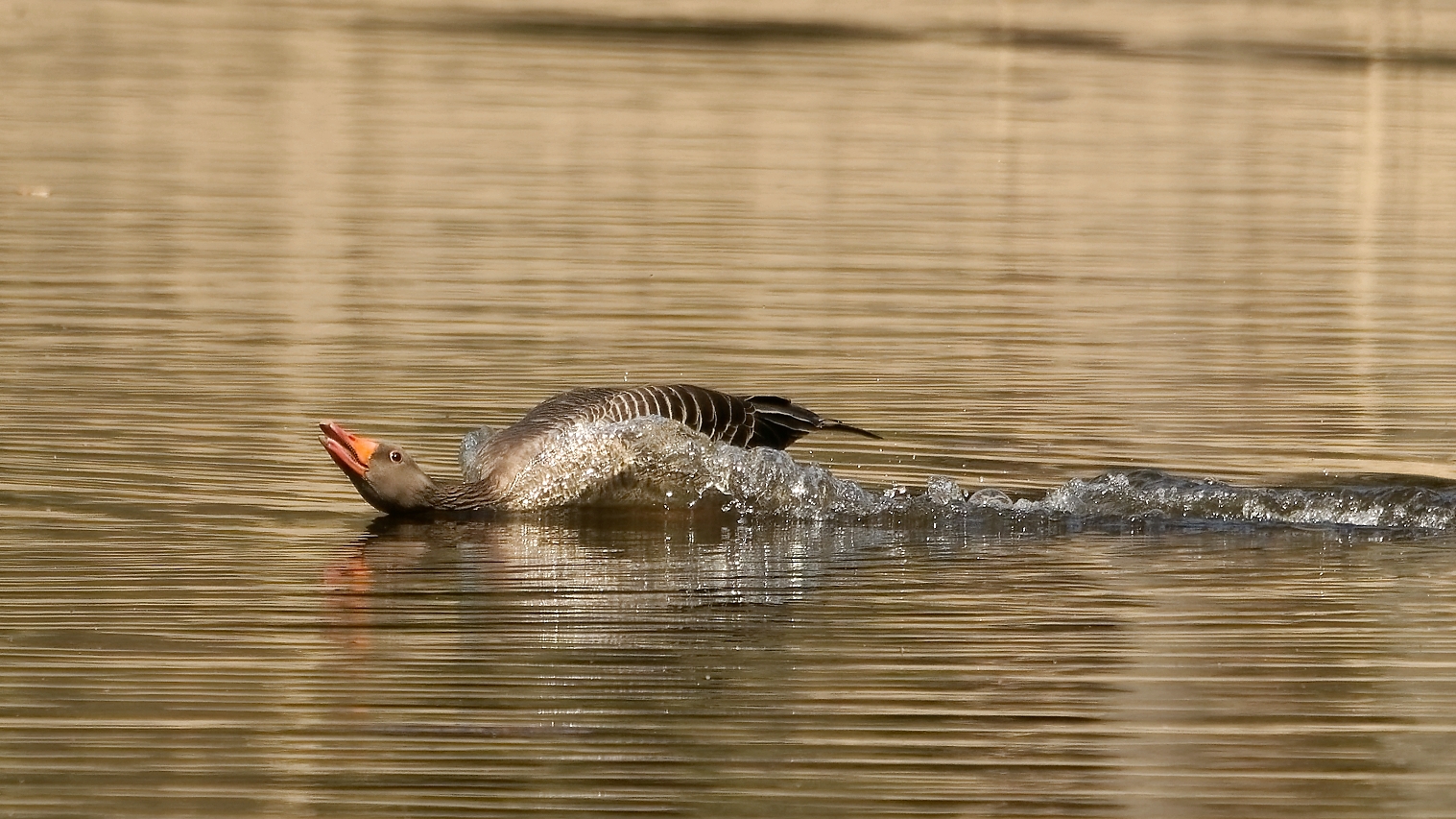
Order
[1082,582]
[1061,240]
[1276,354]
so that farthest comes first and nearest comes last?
[1061,240] → [1276,354] → [1082,582]

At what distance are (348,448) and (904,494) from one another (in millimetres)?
2477

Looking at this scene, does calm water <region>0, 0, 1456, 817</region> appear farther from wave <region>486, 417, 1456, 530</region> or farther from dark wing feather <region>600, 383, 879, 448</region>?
dark wing feather <region>600, 383, 879, 448</region>

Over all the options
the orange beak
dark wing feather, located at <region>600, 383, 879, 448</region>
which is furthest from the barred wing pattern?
the orange beak

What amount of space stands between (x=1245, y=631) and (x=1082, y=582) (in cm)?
108

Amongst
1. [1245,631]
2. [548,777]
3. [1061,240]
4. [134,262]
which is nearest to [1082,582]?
[1245,631]

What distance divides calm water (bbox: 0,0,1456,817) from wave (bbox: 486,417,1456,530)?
0.11m

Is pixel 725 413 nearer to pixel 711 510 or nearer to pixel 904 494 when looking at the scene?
pixel 711 510

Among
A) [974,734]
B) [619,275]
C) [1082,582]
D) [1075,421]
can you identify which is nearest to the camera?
[974,734]

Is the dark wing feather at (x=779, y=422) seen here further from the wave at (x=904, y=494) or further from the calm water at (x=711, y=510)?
the calm water at (x=711, y=510)

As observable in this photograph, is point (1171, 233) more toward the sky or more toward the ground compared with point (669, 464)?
more toward the sky

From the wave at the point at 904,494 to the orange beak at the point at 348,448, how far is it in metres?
0.79

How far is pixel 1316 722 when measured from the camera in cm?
821

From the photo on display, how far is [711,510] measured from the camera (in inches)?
492

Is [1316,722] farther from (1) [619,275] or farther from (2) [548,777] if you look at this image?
(1) [619,275]
